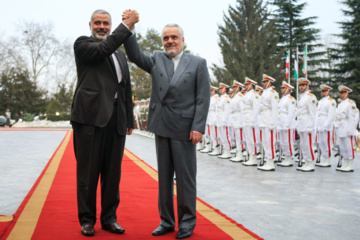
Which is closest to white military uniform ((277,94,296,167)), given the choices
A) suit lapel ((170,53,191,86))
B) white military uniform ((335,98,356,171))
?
white military uniform ((335,98,356,171))

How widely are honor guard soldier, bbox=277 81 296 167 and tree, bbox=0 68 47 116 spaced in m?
45.2

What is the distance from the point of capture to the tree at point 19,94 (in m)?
51.8

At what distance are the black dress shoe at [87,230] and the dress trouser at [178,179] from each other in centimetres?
67

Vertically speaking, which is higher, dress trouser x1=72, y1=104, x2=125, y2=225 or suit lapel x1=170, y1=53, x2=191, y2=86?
suit lapel x1=170, y1=53, x2=191, y2=86

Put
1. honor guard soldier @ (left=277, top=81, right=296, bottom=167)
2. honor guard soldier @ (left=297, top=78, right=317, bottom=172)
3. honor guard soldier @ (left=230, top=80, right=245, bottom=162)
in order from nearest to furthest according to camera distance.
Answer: honor guard soldier @ (left=297, top=78, right=317, bottom=172) < honor guard soldier @ (left=277, top=81, right=296, bottom=167) < honor guard soldier @ (left=230, top=80, right=245, bottom=162)

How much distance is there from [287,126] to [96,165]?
26.2 feet

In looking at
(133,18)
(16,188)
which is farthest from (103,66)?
(16,188)

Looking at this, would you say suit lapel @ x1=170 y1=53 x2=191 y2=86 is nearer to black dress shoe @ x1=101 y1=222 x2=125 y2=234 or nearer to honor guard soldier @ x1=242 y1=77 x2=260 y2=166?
black dress shoe @ x1=101 y1=222 x2=125 y2=234

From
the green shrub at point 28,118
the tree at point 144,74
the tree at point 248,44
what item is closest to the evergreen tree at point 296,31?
the tree at point 248,44

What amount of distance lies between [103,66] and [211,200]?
9.59 ft

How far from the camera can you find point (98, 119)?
418cm

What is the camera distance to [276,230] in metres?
4.68

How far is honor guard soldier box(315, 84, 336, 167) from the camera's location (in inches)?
451

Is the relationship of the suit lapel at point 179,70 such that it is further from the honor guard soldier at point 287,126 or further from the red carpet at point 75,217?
the honor guard soldier at point 287,126
